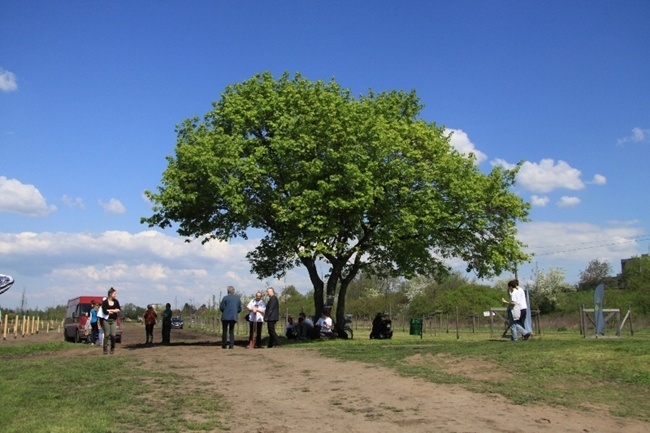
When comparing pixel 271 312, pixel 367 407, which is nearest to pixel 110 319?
pixel 271 312

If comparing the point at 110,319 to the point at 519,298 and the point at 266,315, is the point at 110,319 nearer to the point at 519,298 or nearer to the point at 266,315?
the point at 266,315

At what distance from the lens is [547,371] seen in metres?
11.7

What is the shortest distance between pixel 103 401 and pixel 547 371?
7.81 meters

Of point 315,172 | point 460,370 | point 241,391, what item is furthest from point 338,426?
point 315,172

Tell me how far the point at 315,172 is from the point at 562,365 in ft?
45.8

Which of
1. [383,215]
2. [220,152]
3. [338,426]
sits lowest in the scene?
[338,426]

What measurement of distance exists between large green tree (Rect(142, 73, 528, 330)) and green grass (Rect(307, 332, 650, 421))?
9.86 m

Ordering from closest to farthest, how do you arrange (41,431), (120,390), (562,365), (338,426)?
(41,431), (338,426), (120,390), (562,365)

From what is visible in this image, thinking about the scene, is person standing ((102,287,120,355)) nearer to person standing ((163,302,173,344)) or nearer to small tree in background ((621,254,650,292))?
person standing ((163,302,173,344))

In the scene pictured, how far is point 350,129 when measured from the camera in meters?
24.7

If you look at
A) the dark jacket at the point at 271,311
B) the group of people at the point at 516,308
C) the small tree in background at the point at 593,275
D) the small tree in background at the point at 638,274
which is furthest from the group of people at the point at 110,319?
the small tree in background at the point at 593,275

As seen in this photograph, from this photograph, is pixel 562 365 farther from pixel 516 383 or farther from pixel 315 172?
pixel 315 172

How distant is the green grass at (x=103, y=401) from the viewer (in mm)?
7691

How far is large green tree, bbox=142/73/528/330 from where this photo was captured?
78.9 ft
